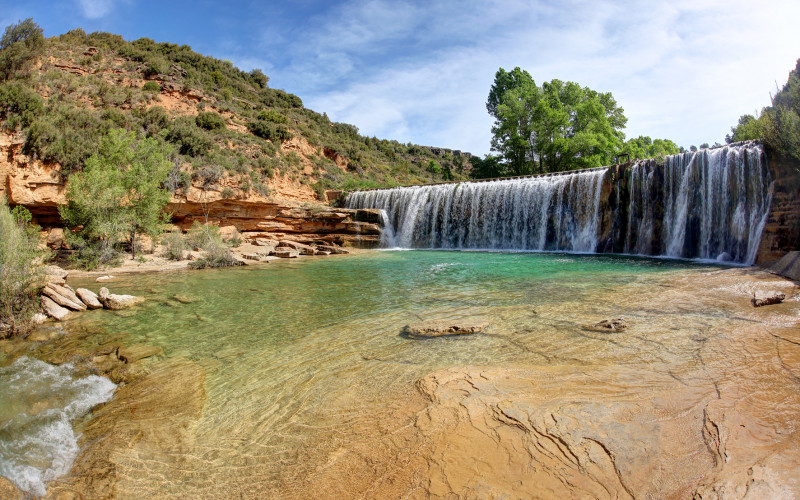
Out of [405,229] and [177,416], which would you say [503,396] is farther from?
[405,229]

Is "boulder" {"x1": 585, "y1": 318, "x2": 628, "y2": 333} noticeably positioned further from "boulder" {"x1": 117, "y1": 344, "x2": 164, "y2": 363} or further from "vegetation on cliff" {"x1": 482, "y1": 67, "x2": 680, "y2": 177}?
"vegetation on cliff" {"x1": 482, "y1": 67, "x2": 680, "y2": 177}

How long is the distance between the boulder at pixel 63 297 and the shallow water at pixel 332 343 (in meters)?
0.47

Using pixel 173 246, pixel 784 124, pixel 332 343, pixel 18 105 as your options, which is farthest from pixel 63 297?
pixel 784 124

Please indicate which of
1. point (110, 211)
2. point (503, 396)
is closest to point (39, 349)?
point (503, 396)

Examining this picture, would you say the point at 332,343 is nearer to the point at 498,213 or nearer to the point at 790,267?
the point at 790,267

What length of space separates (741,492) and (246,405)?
3.78 m

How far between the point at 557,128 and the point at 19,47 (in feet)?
123

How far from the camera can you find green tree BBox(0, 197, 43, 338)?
648 centimetres

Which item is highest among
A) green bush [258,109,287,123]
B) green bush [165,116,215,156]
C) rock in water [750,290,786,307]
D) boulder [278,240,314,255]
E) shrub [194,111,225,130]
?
green bush [258,109,287,123]

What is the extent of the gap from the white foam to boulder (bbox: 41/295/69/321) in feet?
8.54

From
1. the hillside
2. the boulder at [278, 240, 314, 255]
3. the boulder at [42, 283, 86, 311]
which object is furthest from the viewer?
the boulder at [278, 240, 314, 255]

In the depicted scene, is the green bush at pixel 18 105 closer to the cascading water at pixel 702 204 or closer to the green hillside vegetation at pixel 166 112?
the green hillside vegetation at pixel 166 112

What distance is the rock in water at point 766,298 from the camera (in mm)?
6230

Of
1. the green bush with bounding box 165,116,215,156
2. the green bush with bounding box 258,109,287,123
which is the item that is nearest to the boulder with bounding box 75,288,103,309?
the green bush with bounding box 165,116,215,156
